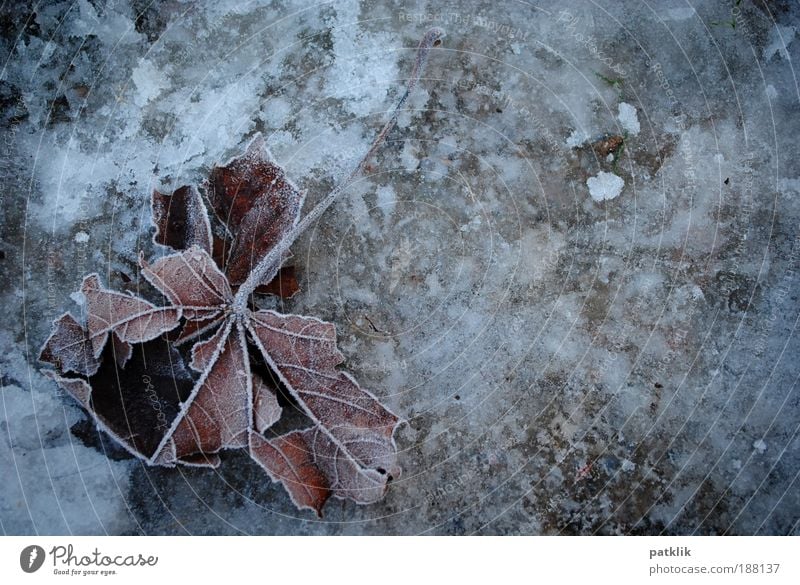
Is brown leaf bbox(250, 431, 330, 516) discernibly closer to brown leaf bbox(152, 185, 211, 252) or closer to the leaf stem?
the leaf stem

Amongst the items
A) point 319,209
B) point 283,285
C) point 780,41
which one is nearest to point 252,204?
point 319,209

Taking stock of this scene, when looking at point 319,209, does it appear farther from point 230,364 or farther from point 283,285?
point 230,364
